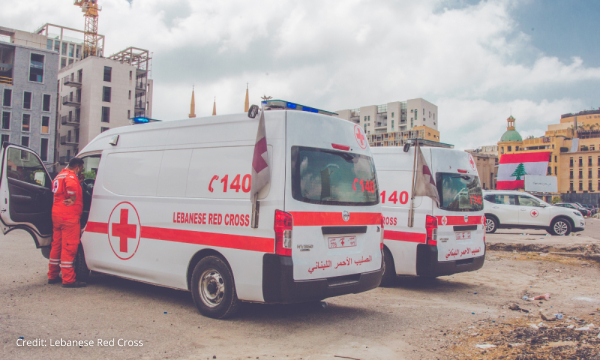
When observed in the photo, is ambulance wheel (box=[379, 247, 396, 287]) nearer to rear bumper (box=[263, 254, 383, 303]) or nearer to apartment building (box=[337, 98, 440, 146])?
rear bumper (box=[263, 254, 383, 303])

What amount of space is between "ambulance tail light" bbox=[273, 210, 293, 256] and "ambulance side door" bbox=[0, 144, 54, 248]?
14.8 ft

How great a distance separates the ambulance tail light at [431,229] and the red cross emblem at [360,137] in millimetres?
2064

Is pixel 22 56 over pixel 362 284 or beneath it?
over

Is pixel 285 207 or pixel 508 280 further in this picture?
pixel 508 280

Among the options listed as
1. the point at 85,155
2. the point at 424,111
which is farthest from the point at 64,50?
the point at 85,155

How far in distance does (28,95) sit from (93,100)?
9.99 m

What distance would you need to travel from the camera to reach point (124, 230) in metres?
6.66

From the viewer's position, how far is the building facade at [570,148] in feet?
380

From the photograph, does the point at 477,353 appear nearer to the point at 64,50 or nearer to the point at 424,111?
the point at 64,50

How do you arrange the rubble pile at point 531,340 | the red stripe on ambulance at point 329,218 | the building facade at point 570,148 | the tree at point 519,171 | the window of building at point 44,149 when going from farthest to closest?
the building facade at point 570,148 < the window of building at point 44,149 < the tree at point 519,171 < the red stripe on ambulance at point 329,218 < the rubble pile at point 531,340

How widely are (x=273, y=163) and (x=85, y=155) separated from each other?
4145mm

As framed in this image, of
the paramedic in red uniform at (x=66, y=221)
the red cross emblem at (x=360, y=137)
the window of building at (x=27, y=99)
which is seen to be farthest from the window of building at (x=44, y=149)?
the red cross emblem at (x=360, y=137)

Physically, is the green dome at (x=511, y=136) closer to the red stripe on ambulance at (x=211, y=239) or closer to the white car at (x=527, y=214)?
the white car at (x=527, y=214)

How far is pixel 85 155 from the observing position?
7.76 meters
